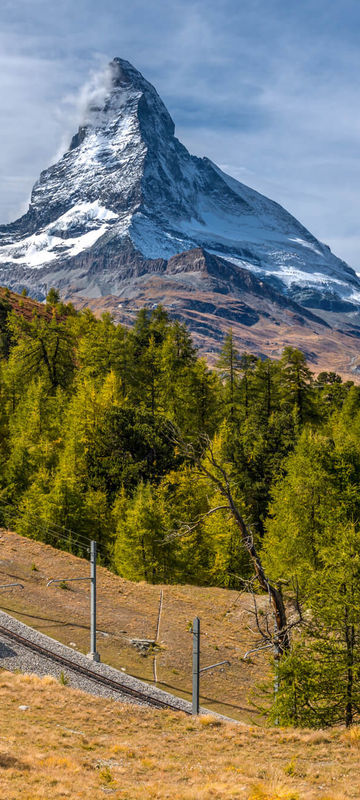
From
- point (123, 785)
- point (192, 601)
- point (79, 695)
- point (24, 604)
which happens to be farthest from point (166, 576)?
point (123, 785)

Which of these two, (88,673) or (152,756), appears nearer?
(152,756)

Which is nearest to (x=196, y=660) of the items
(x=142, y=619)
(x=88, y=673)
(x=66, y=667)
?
(x=88, y=673)

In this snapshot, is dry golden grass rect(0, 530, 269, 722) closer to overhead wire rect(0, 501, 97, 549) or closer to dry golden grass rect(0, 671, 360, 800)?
overhead wire rect(0, 501, 97, 549)

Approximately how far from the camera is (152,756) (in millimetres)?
16422

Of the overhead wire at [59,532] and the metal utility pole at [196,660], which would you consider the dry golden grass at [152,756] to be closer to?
the metal utility pole at [196,660]

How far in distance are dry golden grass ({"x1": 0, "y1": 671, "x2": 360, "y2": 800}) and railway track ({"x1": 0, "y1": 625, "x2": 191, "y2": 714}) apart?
2249mm

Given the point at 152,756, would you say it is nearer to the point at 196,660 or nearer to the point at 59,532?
the point at 196,660

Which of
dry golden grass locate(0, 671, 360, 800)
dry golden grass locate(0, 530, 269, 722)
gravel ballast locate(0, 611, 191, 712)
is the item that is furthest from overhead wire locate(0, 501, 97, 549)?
dry golden grass locate(0, 671, 360, 800)

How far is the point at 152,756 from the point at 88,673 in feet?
30.0

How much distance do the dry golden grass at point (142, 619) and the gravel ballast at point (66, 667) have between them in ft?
3.08

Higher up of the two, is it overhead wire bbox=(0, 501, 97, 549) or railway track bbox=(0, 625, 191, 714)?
overhead wire bbox=(0, 501, 97, 549)

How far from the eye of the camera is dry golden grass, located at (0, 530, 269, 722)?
87.1 feet

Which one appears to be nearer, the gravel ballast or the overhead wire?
the gravel ballast

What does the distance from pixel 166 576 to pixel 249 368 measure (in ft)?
74.1
